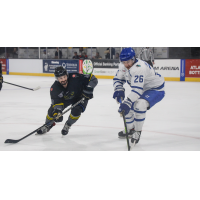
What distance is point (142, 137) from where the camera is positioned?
3682mm

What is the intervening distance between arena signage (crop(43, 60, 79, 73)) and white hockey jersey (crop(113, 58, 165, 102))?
10.9m

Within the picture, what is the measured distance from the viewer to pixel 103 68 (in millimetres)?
13602

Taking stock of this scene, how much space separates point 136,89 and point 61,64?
12012 millimetres

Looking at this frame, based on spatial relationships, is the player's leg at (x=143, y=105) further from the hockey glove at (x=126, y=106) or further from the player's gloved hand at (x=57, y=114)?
the player's gloved hand at (x=57, y=114)

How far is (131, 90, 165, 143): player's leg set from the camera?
3.25 meters

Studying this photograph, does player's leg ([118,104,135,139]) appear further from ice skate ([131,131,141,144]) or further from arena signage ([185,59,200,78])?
arena signage ([185,59,200,78])

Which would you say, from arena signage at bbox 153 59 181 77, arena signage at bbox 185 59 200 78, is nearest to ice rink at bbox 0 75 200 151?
arena signage at bbox 185 59 200 78

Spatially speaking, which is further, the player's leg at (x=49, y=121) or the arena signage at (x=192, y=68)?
the arena signage at (x=192, y=68)

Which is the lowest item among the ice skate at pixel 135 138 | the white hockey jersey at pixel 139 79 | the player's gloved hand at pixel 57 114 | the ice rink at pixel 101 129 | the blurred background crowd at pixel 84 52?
the ice rink at pixel 101 129

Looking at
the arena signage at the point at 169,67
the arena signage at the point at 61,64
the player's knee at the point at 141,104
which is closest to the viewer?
the player's knee at the point at 141,104

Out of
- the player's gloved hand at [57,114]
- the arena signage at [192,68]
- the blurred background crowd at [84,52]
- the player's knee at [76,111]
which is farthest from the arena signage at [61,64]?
the player's gloved hand at [57,114]

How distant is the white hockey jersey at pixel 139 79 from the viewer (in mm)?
3109

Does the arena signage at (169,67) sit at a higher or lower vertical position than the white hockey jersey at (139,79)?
lower

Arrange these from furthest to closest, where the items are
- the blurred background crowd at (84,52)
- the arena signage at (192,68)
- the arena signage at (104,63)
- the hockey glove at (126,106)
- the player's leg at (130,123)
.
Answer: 1. the arena signage at (104,63)
2. the blurred background crowd at (84,52)
3. the arena signage at (192,68)
4. the player's leg at (130,123)
5. the hockey glove at (126,106)
